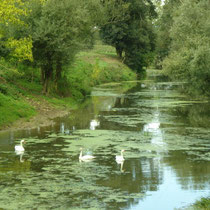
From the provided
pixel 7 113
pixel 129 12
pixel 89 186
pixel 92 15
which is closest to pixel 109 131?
pixel 7 113

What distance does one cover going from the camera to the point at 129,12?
90.5m

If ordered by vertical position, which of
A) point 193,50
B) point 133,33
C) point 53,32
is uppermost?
point 133,33

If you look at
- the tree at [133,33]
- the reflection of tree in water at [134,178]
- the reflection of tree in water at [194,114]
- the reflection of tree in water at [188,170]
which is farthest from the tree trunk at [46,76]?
the tree at [133,33]

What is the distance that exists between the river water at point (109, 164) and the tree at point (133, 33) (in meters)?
53.8

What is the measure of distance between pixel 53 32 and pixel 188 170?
2651 centimetres

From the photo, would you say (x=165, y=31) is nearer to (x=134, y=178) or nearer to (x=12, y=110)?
(x=12, y=110)

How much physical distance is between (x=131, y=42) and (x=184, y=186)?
78.9 metres

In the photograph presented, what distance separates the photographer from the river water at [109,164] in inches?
713

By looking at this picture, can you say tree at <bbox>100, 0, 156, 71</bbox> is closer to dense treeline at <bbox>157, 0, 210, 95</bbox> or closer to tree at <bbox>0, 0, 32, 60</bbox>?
dense treeline at <bbox>157, 0, 210, 95</bbox>

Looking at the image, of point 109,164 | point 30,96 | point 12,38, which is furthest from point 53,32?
point 109,164

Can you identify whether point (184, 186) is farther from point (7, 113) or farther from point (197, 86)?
point (197, 86)

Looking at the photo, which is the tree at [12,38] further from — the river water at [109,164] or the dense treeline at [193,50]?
the dense treeline at [193,50]

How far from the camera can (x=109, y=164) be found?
23.5 meters

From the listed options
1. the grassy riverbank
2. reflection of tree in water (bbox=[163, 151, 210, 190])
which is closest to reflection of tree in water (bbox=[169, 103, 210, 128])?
the grassy riverbank
